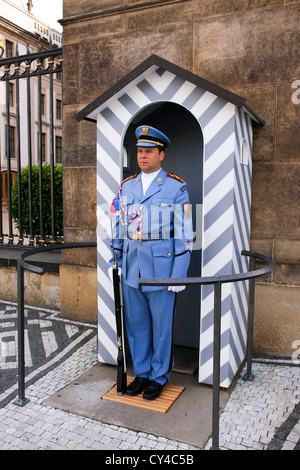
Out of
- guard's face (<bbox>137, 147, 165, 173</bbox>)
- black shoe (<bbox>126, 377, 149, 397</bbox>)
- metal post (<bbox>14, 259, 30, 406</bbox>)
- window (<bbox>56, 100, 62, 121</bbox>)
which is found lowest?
black shoe (<bbox>126, 377, 149, 397</bbox>)

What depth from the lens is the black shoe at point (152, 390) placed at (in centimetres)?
318

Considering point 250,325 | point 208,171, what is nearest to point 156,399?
point 250,325

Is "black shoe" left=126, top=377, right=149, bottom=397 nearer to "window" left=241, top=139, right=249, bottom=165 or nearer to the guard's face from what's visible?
the guard's face

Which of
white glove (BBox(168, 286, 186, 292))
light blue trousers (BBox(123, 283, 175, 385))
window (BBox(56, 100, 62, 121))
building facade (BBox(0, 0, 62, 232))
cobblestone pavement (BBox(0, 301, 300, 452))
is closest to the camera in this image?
cobblestone pavement (BBox(0, 301, 300, 452))

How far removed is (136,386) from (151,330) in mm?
438

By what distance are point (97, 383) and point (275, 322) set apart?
1755 mm

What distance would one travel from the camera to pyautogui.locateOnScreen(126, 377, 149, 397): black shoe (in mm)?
3254

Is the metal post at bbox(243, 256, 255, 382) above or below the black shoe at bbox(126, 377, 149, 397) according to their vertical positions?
above

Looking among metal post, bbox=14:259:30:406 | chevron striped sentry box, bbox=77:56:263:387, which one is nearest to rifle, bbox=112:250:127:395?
chevron striped sentry box, bbox=77:56:263:387

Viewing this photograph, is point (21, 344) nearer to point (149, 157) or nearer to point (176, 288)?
point (176, 288)

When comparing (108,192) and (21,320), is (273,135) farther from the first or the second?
(21,320)

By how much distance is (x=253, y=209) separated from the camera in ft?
13.3

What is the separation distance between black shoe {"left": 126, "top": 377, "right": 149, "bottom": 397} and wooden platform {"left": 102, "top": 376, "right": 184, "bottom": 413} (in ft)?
0.10
